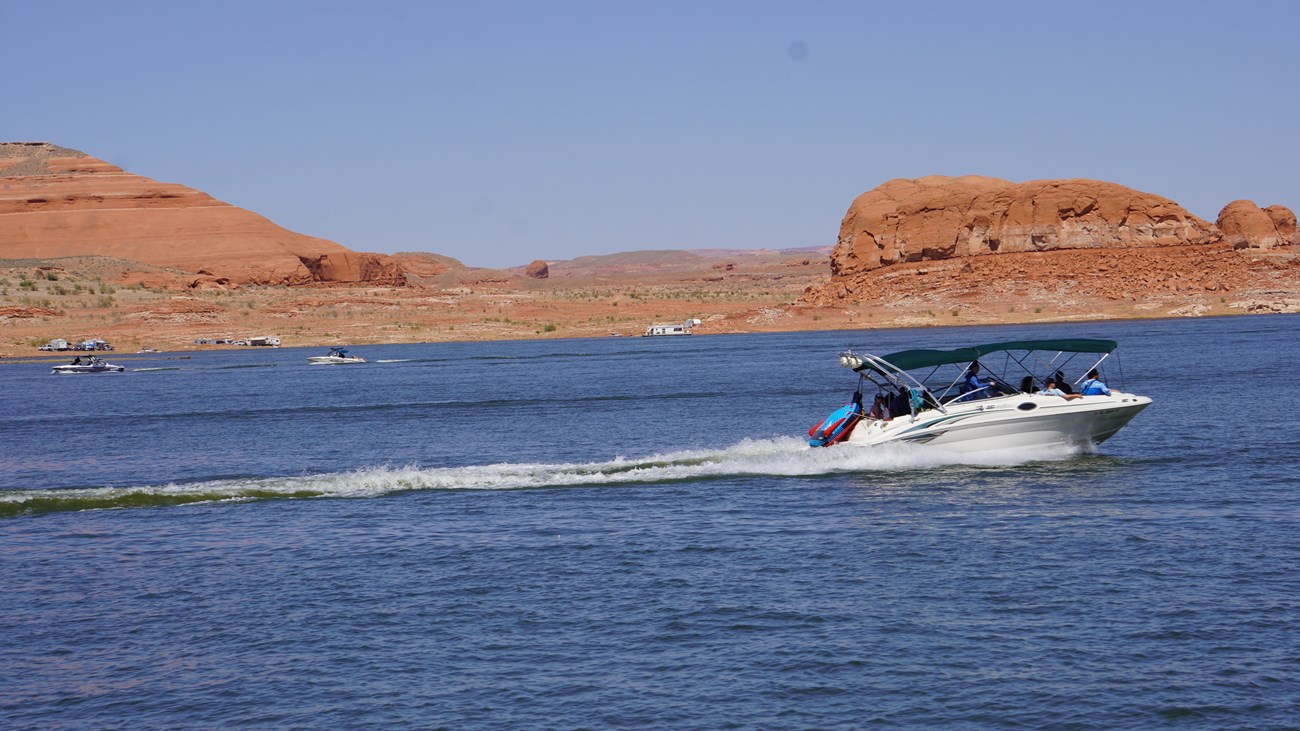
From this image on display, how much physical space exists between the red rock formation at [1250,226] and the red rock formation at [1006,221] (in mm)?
35898

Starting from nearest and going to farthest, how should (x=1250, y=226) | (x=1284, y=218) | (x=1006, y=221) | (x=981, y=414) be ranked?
(x=981, y=414), (x=1006, y=221), (x=1250, y=226), (x=1284, y=218)

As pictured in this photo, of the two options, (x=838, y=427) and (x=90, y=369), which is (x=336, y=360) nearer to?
(x=90, y=369)

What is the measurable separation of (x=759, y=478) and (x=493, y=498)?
620 centimetres

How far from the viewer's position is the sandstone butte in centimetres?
12762

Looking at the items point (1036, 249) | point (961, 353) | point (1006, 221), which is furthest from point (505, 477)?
point (1006, 221)

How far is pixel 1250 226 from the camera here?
559ft

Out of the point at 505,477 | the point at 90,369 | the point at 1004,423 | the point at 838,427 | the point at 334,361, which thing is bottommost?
the point at 90,369

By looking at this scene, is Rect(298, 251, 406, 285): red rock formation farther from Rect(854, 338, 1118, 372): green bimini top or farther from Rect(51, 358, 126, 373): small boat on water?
Rect(854, 338, 1118, 372): green bimini top

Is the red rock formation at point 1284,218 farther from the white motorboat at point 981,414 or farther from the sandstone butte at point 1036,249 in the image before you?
the white motorboat at point 981,414

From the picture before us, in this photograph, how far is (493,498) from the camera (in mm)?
27875

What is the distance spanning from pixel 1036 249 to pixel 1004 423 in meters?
117

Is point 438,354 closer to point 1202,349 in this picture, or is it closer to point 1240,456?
point 1202,349

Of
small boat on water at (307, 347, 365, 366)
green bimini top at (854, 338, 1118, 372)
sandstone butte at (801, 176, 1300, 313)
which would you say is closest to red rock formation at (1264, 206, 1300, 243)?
sandstone butte at (801, 176, 1300, 313)

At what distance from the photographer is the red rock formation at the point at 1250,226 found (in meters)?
169
